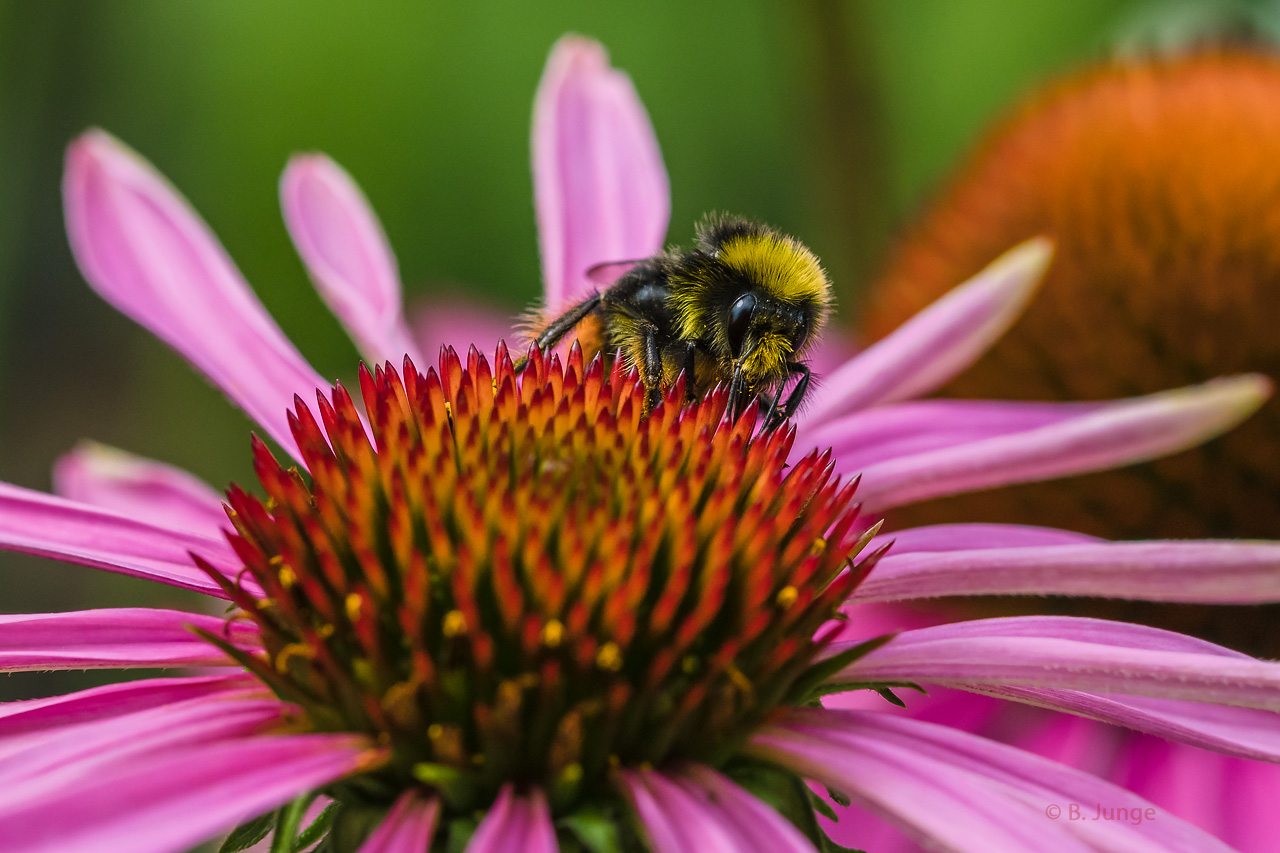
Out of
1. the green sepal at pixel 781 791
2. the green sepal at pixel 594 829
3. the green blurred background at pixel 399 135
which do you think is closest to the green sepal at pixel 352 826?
the green sepal at pixel 594 829

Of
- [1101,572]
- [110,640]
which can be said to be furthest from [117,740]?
[1101,572]

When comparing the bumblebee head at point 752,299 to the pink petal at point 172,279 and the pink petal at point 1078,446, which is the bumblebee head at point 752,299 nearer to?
the pink petal at point 1078,446

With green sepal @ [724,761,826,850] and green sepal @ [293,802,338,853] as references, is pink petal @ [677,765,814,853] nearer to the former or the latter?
green sepal @ [724,761,826,850]

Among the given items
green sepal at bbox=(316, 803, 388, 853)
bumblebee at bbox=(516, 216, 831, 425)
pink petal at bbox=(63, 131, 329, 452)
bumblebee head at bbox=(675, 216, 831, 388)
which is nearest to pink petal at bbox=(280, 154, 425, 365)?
pink petal at bbox=(63, 131, 329, 452)

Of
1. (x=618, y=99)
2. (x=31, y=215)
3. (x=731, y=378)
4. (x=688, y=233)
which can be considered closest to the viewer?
(x=731, y=378)

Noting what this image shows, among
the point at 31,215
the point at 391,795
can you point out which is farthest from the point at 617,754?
the point at 31,215

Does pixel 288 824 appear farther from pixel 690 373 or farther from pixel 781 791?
pixel 690 373

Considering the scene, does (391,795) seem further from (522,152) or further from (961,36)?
(961,36)

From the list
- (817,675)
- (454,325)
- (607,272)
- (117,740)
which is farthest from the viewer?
(454,325)
